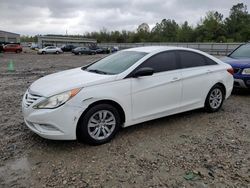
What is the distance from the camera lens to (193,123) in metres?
4.96

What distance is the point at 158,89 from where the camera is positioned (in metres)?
4.41

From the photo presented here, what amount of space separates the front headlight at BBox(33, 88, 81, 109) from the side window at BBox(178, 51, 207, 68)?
246 centimetres

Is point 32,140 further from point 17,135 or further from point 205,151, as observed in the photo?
point 205,151

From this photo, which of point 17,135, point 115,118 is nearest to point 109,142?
point 115,118

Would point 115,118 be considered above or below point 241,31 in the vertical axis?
below

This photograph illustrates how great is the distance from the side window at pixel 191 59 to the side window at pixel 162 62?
0.77 feet

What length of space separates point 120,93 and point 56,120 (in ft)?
3.57

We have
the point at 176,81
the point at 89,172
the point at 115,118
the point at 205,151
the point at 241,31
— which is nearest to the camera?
the point at 89,172

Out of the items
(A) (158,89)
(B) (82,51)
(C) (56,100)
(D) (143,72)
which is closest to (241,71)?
(A) (158,89)

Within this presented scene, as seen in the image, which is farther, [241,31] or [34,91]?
[241,31]

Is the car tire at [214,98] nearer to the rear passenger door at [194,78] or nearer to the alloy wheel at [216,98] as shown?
the alloy wheel at [216,98]

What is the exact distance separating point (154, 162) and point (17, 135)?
247cm

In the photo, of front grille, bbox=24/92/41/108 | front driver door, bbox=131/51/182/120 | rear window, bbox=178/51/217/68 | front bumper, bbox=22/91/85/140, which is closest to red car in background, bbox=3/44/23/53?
front grille, bbox=24/92/41/108

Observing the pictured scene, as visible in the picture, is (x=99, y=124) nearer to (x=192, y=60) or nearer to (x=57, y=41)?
(x=192, y=60)
